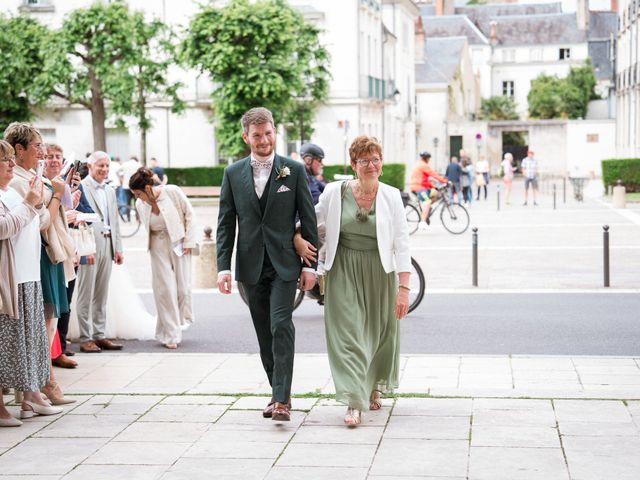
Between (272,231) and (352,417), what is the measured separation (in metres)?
1.22

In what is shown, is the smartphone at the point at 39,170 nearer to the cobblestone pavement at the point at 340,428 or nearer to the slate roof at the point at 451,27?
the cobblestone pavement at the point at 340,428

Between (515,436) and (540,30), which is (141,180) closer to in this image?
(515,436)

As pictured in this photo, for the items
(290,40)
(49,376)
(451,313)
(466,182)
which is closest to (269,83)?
(290,40)

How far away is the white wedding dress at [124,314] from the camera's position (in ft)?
35.5

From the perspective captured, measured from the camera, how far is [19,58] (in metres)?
38.4

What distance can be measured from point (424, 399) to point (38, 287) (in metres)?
2.62

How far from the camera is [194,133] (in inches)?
1747

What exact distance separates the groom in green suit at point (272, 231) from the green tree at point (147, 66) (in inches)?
1230

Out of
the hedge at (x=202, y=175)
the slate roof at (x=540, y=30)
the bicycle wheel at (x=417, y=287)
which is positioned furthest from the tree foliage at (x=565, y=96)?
the bicycle wheel at (x=417, y=287)

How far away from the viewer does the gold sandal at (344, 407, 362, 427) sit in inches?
266

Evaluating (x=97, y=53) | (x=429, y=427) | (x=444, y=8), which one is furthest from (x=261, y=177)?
(x=444, y=8)

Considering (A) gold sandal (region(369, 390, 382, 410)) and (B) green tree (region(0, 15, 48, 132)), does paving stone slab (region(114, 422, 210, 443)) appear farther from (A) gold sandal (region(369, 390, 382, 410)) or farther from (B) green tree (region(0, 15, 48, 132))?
(B) green tree (region(0, 15, 48, 132))

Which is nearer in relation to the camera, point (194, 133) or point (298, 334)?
point (298, 334)

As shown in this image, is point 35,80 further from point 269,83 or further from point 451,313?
point 451,313
